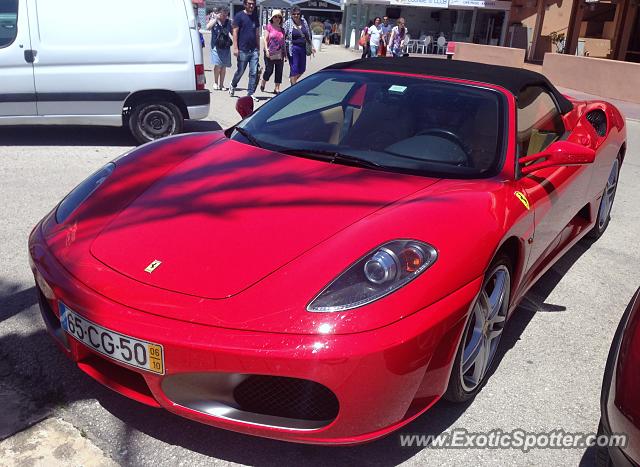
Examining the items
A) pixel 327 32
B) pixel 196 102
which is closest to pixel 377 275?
pixel 196 102

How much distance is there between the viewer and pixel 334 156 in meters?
3.06

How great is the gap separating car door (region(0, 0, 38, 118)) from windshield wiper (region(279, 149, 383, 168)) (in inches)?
182

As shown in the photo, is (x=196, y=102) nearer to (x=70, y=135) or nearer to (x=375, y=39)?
(x=70, y=135)

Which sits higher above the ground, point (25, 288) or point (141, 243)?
point (141, 243)

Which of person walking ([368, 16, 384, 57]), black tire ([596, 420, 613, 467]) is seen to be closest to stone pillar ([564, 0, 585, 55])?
person walking ([368, 16, 384, 57])

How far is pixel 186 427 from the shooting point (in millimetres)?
2455

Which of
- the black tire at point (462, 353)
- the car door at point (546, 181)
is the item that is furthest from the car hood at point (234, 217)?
the car door at point (546, 181)

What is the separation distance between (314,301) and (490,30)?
3450 cm

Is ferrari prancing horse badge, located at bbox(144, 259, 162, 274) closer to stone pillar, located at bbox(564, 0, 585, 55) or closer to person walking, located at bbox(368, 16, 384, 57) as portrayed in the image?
person walking, located at bbox(368, 16, 384, 57)

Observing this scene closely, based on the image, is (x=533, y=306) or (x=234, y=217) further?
(x=533, y=306)

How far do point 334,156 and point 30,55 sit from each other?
15.9ft

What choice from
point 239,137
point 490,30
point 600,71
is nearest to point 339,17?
point 490,30

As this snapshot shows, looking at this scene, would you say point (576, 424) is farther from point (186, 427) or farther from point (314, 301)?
point (186, 427)

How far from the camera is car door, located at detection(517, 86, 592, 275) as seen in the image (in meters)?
3.04
